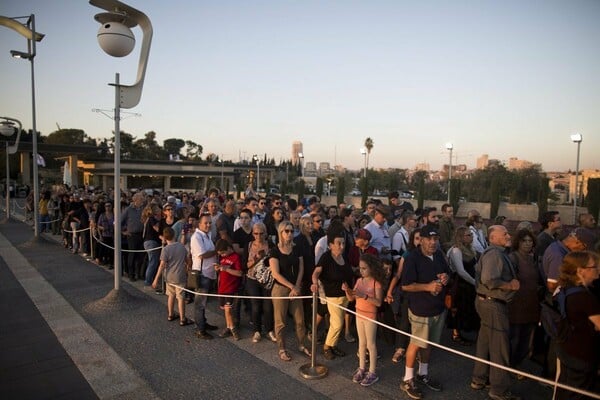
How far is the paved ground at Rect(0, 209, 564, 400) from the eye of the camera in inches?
165

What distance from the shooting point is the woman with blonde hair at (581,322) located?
3.16 metres

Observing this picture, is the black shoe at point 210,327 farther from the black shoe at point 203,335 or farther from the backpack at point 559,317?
the backpack at point 559,317

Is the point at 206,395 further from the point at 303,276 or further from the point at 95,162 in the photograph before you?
the point at 95,162

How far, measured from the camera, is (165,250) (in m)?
6.17

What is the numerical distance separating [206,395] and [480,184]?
58.8 m

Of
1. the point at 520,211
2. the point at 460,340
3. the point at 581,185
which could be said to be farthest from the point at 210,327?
the point at 581,185

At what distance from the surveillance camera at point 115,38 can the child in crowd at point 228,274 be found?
3.62 metres

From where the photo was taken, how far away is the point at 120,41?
6.06m

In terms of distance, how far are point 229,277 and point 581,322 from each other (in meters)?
4.31

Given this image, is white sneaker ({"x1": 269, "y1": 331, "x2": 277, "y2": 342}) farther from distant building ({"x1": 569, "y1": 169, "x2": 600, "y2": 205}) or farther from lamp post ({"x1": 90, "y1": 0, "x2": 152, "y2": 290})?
distant building ({"x1": 569, "y1": 169, "x2": 600, "y2": 205})

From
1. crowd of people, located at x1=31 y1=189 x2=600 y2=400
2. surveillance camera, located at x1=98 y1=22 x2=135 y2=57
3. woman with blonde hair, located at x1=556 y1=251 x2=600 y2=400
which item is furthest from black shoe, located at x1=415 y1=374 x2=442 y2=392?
surveillance camera, located at x1=98 y1=22 x2=135 y2=57

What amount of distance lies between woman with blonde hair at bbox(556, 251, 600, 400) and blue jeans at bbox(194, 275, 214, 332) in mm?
4533

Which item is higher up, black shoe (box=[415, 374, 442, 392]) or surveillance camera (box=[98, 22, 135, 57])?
surveillance camera (box=[98, 22, 135, 57])

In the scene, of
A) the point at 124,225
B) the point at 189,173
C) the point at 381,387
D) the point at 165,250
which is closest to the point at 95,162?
the point at 189,173
